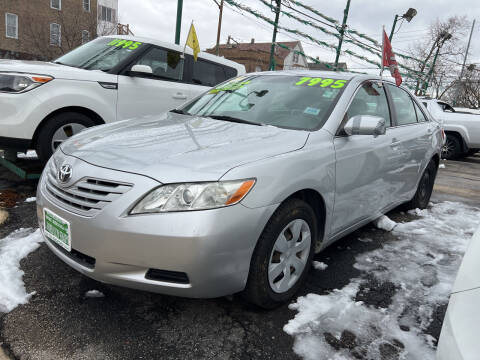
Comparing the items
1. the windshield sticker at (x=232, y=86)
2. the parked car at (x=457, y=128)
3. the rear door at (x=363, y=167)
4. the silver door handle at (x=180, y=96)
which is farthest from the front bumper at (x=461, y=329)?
the parked car at (x=457, y=128)

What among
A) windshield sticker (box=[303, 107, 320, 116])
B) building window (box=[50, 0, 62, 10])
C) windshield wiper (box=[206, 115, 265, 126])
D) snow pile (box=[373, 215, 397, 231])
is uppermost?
building window (box=[50, 0, 62, 10])

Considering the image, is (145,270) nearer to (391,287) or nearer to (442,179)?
(391,287)

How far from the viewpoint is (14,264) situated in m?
2.69

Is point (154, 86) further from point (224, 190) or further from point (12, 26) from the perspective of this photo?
point (12, 26)

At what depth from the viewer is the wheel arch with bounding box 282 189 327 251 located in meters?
2.47

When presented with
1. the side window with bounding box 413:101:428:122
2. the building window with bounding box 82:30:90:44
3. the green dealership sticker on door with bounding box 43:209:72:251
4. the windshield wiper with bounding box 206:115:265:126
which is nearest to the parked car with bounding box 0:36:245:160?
the windshield wiper with bounding box 206:115:265:126

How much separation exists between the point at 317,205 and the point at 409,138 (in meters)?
1.70

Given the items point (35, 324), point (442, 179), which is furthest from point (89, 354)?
point (442, 179)

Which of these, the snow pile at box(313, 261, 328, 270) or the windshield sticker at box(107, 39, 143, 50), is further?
the windshield sticker at box(107, 39, 143, 50)

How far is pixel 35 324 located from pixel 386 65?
394 cm

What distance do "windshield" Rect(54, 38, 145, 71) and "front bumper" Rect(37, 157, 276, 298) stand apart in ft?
10.5

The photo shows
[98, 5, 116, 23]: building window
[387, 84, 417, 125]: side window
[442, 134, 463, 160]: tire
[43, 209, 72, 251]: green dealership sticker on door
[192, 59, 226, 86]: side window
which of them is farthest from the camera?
[98, 5, 116, 23]: building window

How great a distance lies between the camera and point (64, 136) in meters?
4.28

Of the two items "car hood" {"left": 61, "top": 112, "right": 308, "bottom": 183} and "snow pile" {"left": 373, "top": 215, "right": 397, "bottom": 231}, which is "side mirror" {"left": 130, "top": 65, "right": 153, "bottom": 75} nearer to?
"car hood" {"left": 61, "top": 112, "right": 308, "bottom": 183}
